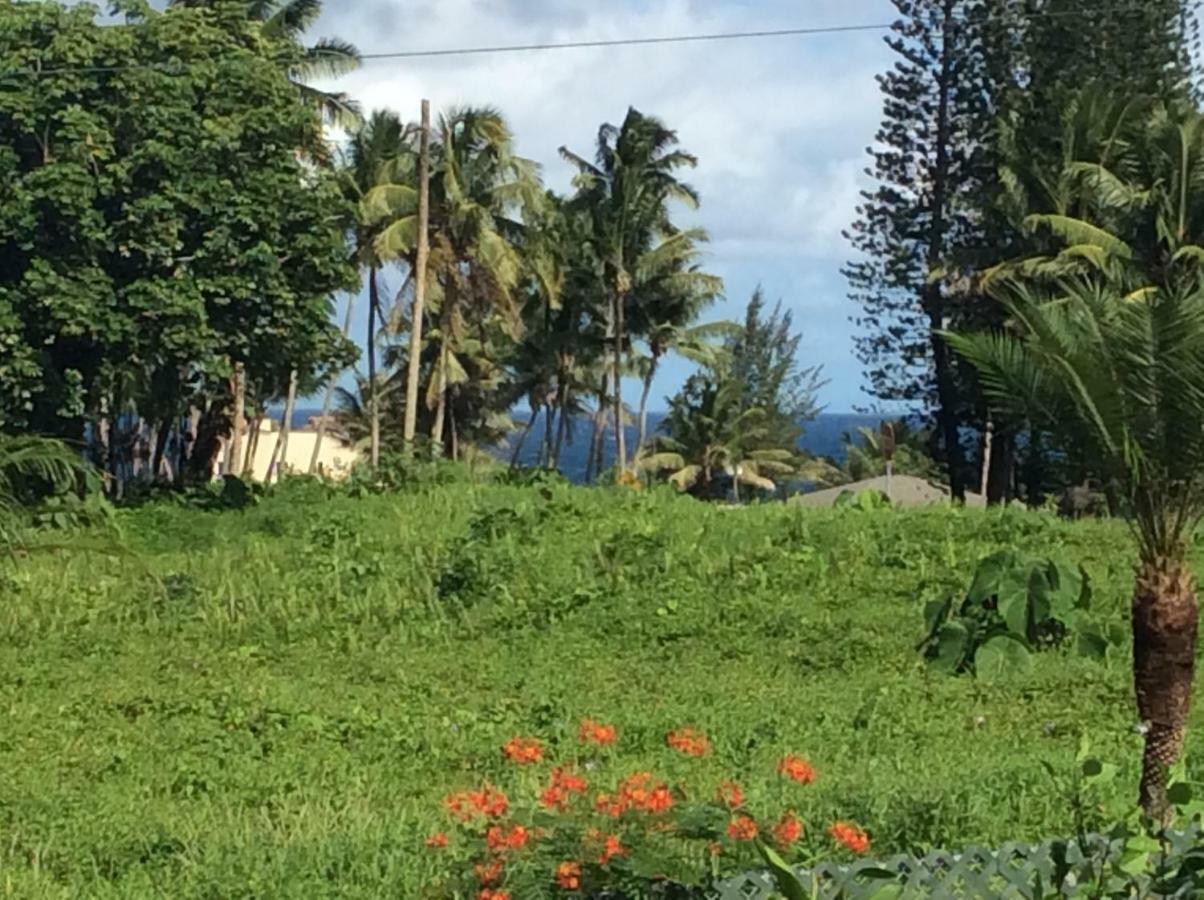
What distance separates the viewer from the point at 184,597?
1269cm

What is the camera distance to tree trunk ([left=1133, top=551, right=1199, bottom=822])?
20.6ft

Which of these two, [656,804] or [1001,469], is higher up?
[1001,469]

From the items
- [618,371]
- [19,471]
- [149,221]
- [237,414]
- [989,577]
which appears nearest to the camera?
[19,471]

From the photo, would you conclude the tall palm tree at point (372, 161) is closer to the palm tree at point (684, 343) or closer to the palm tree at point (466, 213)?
the palm tree at point (466, 213)

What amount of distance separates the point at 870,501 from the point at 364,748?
29.4 ft

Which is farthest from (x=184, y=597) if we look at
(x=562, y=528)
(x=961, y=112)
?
(x=961, y=112)

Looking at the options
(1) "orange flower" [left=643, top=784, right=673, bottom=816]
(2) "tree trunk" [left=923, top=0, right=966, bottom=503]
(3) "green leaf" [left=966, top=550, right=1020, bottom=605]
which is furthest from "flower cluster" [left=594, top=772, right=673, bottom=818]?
(2) "tree trunk" [left=923, top=0, right=966, bottom=503]

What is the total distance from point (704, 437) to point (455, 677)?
3097 cm

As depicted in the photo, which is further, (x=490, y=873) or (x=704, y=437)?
(x=704, y=437)

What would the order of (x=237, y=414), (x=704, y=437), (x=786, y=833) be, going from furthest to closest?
(x=704, y=437)
(x=237, y=414)
(x=786, y=833)

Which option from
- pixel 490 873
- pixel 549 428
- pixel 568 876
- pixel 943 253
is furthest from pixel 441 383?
pixel 568 876

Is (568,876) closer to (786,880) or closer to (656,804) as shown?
(656,804)

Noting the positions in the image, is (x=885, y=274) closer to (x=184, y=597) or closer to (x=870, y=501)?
(x=870, y=501)

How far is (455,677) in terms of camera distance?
1016cm
